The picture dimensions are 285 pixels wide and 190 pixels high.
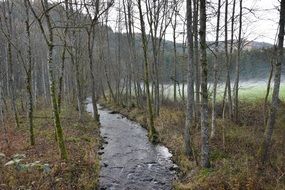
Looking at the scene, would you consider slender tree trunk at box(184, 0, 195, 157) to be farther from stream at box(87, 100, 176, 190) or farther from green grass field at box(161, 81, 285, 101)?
green grass field at box(161, 81, 285, 101)

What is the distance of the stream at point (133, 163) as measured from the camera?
1091 centimetres

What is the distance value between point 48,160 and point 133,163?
12.8ft

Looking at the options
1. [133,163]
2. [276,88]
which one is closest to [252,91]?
[276,88]

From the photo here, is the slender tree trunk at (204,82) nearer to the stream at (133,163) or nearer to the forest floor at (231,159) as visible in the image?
the forest floor at (231,159)

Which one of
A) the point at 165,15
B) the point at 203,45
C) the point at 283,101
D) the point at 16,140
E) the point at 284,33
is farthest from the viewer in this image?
the point at 165,15

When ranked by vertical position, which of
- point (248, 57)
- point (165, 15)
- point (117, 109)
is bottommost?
point (117, 109)

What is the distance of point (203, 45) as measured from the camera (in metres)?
10.2

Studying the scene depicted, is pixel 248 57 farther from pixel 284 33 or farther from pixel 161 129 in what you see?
pixel 284 33

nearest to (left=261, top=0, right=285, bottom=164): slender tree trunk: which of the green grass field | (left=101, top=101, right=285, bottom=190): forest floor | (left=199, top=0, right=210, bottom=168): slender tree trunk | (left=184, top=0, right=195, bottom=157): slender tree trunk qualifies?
(left=101, top=101, right=285, bottom=190): forest floor

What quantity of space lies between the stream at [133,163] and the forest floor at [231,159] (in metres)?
0.64

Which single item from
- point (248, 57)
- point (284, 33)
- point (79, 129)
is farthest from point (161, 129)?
point (248, 57)

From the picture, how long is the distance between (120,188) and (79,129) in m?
8.51

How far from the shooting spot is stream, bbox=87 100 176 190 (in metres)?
10.9

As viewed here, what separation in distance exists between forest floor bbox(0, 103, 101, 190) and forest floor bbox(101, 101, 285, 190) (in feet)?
11.2
